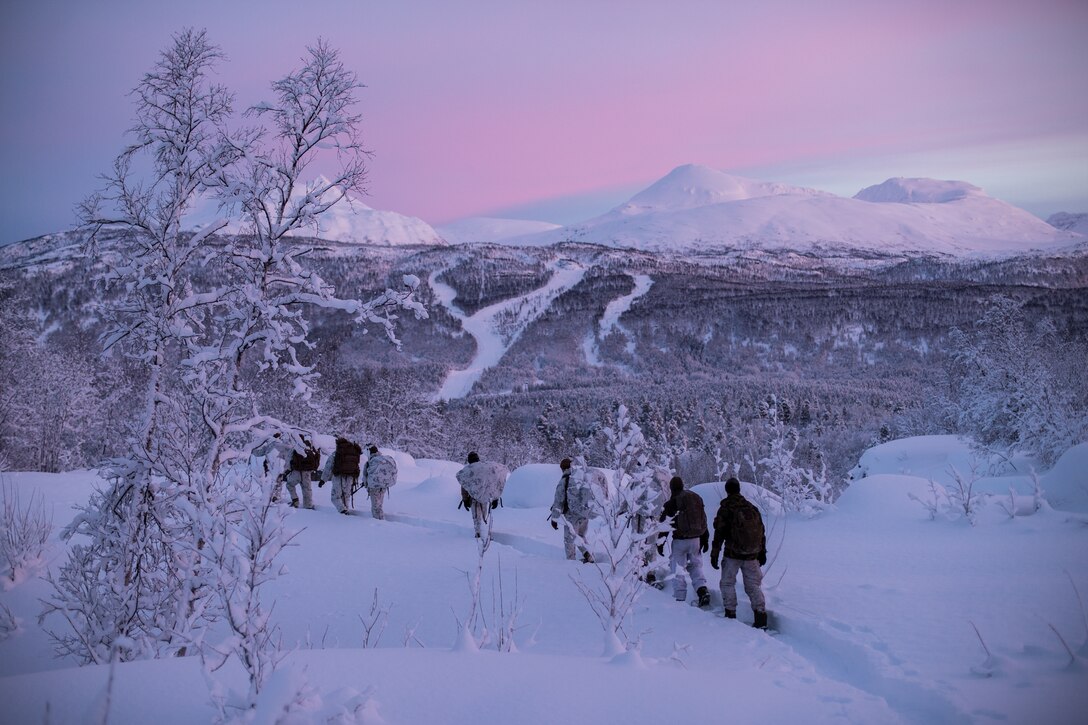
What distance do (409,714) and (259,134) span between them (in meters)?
6.20

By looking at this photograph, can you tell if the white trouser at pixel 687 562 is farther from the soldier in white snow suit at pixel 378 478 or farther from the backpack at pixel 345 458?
the backpack at pixel 345 458

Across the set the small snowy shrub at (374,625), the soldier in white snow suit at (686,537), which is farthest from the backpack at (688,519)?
the small snowy shrub at (374,625)

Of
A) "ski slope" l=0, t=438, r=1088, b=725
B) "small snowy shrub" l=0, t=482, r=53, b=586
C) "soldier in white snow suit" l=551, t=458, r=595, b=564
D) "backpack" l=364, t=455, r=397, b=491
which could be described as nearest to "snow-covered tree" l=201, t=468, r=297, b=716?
"ski slope" l=0, t=438, r=1088, b=725

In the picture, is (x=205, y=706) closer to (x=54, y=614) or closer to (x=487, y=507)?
(x=54, y=614)

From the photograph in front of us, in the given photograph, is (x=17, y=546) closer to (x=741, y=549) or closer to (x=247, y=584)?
(x=247, y=584)

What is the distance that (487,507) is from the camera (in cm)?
962

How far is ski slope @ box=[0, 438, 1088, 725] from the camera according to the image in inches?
116

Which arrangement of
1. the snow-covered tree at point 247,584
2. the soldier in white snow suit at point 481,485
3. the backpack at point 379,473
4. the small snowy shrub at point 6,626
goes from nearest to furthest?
the snow-covered tree at point 247,584 → the small snowy shrub at point 6,626 → the soldier in white snow suit at point 481,485 → the backpack at point 379,473

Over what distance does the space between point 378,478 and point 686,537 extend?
644cm

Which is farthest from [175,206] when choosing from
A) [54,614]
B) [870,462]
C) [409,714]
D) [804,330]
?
[804,330]

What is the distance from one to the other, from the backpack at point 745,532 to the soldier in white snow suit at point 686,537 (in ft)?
2.15

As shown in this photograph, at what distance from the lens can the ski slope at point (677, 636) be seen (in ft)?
9.69

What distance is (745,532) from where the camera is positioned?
6004 mm

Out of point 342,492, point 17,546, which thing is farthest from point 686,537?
point 17,546
